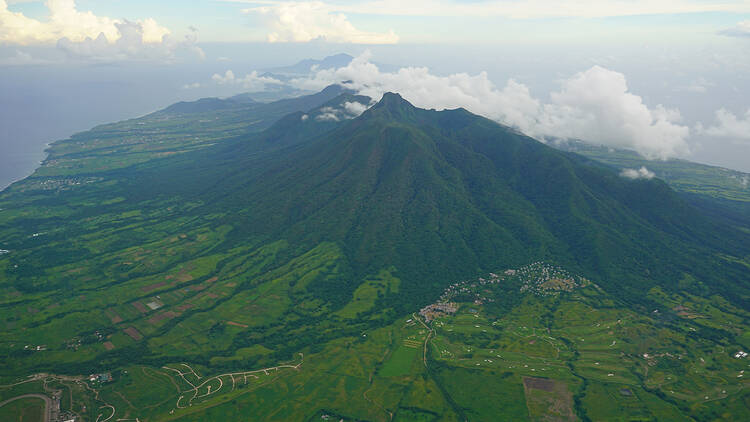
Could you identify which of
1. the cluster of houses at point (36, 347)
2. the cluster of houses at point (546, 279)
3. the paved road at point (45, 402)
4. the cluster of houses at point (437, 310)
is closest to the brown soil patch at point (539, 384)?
the cluster of houses at point (437, 310)

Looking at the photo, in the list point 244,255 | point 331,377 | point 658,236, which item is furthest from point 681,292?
point 244,255

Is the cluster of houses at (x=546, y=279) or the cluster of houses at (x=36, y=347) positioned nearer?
the cluster of houses at (x=36, y=347)

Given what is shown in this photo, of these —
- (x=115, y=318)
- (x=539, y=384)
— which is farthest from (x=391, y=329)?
(x=115, y=318)

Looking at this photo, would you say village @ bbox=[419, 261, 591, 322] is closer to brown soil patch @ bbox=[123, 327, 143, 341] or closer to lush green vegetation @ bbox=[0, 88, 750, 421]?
lush green vegetation @ bbox=[0, 88, 750, 421]

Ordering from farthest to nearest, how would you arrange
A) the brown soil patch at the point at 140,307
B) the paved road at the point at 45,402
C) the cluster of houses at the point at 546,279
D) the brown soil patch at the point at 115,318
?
the cluster of houses at the point at 546,279
the brown soil patch at the point at 140,307
the brown soil patch at the point at 115,318
the paved road at the point at 45,402

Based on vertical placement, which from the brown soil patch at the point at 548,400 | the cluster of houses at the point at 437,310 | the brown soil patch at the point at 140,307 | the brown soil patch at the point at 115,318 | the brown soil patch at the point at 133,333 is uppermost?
the cluster of houses at the point at 437,310

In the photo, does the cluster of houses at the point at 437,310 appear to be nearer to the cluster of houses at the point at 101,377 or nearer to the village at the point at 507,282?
the village at the point at 507,282

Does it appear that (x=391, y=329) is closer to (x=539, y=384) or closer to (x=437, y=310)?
(x=437, y=310)

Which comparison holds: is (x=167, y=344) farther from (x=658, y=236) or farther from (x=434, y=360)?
(x=658, y=236)
